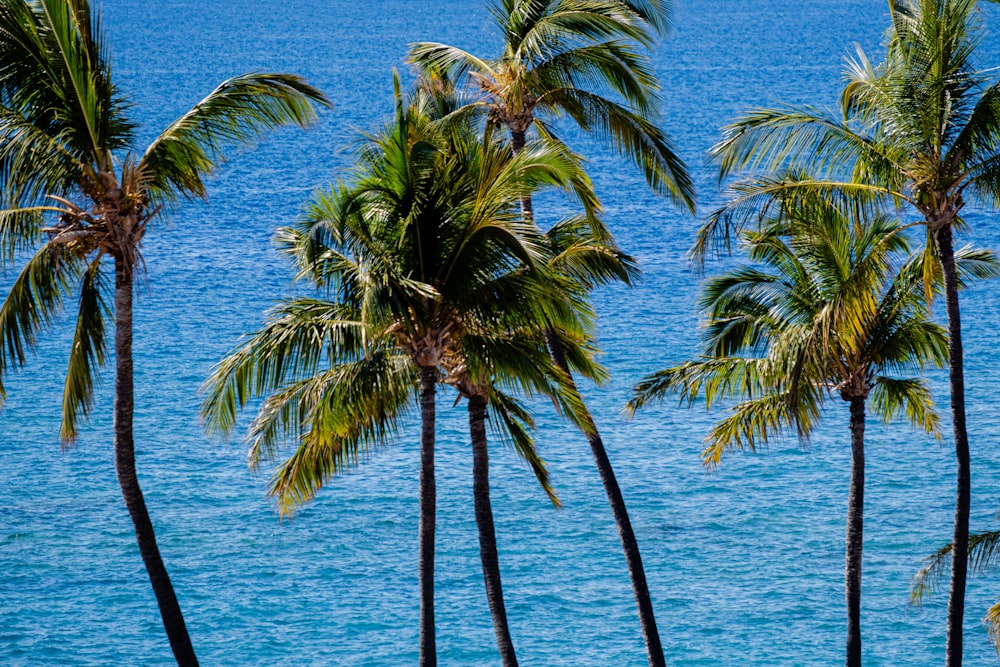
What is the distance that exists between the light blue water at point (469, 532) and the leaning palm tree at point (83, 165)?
3.83m

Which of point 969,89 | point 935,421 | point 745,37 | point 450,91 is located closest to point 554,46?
point 450,91

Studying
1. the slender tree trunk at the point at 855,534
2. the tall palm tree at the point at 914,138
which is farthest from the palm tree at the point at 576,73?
the slender tree trunk at the point at 855,534

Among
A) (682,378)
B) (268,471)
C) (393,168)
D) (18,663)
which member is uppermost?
(393,168)

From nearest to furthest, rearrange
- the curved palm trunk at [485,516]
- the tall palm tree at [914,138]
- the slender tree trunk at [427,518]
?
the slender tree trunk at [427,518]
the tall palm tree at [914,138]
the curved palm trunk at [485,516]

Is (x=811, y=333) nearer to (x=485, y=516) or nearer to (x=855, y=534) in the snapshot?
(x=855, y=534)

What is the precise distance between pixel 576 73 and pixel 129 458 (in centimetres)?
832

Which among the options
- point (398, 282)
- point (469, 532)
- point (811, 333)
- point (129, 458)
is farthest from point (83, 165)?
point (469, 532)

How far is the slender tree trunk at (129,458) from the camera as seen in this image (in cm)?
1493

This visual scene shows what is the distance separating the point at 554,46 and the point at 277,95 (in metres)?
5.15

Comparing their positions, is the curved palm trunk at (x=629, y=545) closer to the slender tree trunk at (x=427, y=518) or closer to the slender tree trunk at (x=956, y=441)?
the slender tree trunk at (x=427, y=518)

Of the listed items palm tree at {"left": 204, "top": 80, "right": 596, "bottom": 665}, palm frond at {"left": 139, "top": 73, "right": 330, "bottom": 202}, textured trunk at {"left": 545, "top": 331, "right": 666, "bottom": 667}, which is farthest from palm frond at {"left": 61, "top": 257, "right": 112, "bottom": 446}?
textured trunk at {"left": 545, "top": 331, "right": 666, "bottom": 667}

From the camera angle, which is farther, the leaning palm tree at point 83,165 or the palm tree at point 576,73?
the palm tree at point 576,73

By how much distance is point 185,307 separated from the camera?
54.8 meters

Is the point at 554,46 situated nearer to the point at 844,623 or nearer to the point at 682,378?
the point at 682,378
